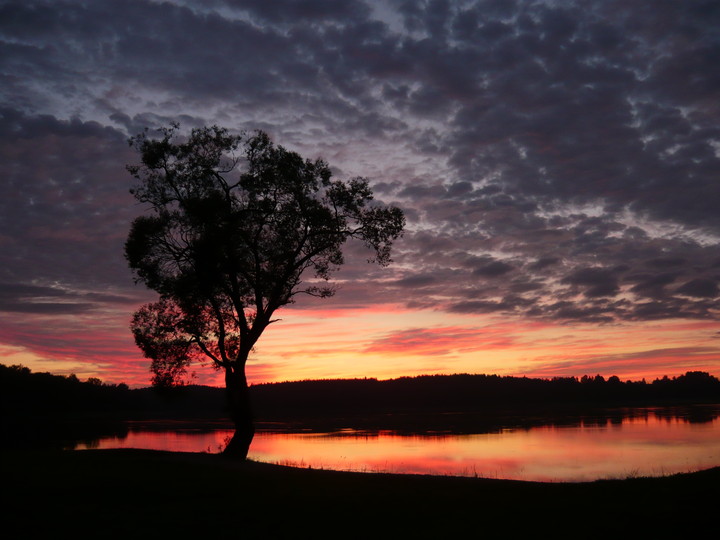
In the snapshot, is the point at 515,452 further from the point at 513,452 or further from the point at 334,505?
the point at 334,505

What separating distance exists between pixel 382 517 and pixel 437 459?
31.8m

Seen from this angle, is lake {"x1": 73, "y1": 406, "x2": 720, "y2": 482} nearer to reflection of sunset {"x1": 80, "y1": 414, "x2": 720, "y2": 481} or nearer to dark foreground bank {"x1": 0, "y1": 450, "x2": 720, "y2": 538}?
Answer: reflection of sunset {"x1": 80, "y1": 414, "x2": 720, "y2": 481}

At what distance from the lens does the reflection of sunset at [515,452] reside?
115 feet

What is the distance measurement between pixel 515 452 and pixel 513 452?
0.15 m

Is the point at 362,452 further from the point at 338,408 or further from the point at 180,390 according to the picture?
the point at 338,408

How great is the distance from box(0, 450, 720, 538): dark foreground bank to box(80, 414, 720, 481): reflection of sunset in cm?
1077

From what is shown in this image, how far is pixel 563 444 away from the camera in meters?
53.6

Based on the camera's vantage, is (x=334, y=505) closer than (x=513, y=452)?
Yes

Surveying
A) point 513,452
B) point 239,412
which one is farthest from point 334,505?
point 513,452

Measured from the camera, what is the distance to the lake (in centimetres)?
3494

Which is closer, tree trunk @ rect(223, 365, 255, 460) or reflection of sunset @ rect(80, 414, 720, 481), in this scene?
tree trunk @ rect(223, 365, 255, 460)

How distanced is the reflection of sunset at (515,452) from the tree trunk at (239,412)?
326 centimetres

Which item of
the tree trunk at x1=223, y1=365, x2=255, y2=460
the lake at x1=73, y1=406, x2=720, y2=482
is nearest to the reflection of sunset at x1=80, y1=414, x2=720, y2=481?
the lake at x1=73, y1=406, x2=720, y2=482

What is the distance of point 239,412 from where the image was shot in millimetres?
27891
